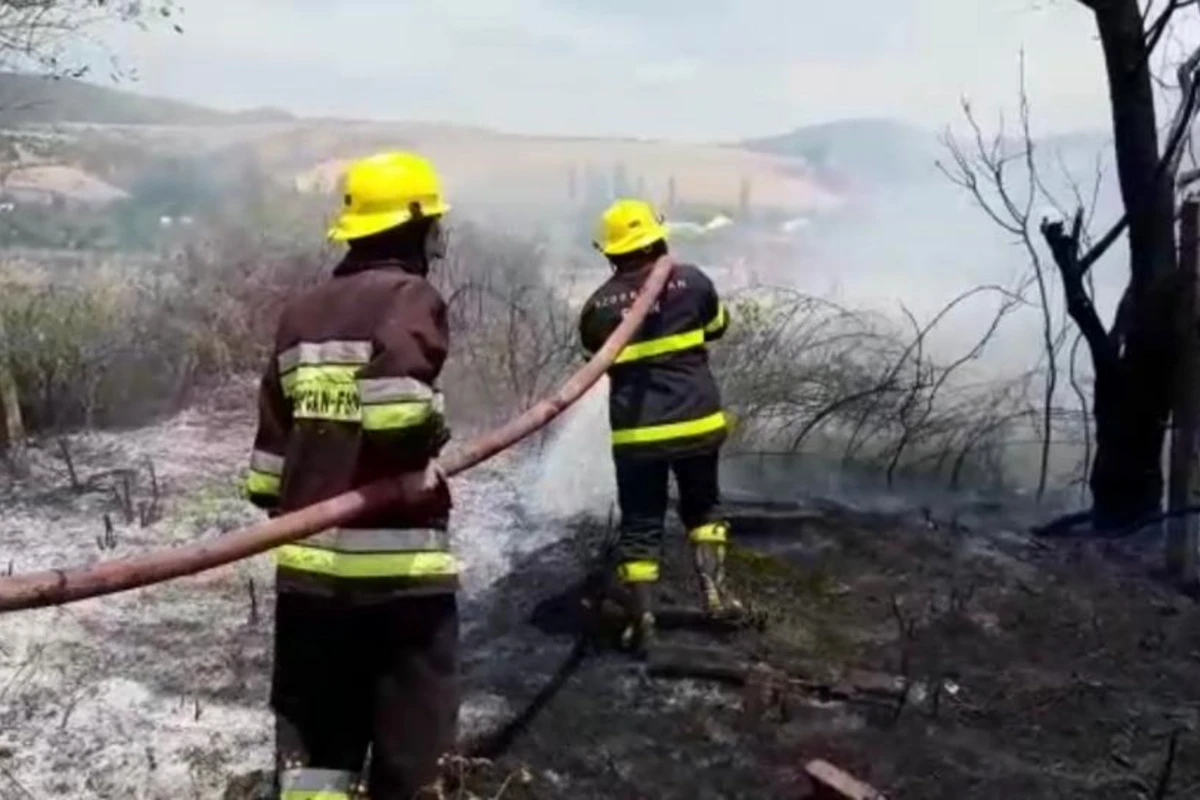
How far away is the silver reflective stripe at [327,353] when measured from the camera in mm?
3562

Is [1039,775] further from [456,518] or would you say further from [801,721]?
[456,518]

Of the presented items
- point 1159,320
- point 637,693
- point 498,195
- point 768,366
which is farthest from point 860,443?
point 498,195

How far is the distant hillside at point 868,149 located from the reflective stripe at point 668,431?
916 centimetres

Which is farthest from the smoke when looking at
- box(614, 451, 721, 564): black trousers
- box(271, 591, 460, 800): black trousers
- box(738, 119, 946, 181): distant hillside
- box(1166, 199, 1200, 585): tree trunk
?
box(738, 119, 946, 181): distant hillside

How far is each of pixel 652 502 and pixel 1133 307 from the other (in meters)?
2.58

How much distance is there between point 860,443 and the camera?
856cm

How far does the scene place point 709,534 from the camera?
589 centimetres

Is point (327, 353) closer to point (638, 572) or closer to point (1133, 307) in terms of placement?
point (638, 572)

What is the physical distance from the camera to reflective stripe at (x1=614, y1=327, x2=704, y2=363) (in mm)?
5797

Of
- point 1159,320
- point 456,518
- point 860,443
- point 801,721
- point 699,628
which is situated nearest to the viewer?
point 801,721

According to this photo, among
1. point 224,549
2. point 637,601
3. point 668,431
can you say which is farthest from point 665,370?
point 224,549

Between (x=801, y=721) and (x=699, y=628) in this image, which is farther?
(x=699, y=628)

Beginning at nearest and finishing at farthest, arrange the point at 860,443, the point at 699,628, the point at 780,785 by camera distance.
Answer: the point at 780,785 → the point at 699,628 → the point at 860,443

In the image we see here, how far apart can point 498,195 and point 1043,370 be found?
23.4ft
